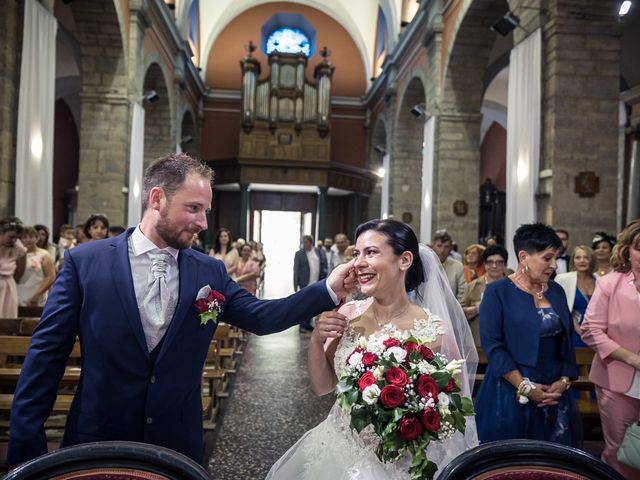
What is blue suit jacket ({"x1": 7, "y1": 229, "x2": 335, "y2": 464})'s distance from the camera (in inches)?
74.6

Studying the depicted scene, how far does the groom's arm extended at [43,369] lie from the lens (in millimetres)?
1862

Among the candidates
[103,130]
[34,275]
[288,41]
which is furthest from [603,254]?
[288,41]

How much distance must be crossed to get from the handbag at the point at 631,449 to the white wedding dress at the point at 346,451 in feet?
2.70

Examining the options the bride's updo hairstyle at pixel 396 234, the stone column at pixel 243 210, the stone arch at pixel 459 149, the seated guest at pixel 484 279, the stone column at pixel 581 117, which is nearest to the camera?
the bride's updo hairstyle at pixel 396 234

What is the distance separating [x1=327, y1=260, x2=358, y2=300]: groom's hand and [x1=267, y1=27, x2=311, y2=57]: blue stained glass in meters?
22.4

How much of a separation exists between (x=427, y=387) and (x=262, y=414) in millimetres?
3575

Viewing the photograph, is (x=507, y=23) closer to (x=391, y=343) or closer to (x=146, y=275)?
(x=391, y=343)

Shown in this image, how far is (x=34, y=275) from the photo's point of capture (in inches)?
240

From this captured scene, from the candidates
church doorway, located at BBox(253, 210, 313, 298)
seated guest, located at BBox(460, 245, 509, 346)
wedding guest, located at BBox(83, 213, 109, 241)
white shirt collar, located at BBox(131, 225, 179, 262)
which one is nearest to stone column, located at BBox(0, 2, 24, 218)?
wedding guest, located at BBox(83, 213, 109, 241)

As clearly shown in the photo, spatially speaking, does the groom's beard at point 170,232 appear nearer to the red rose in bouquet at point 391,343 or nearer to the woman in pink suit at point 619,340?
the red rose in bouquet at point 391,343

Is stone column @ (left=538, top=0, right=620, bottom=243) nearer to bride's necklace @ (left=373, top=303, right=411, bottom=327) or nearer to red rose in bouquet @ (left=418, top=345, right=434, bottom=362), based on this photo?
bride's necklace @ (left=373, top=303, right=411, bottom=327)

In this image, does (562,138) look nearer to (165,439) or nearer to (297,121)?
(165,439)

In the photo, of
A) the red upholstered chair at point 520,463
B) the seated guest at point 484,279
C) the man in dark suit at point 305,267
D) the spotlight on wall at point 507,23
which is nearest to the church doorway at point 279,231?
the man in dark suit at point 305,267

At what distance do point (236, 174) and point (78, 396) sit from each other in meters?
19.5
